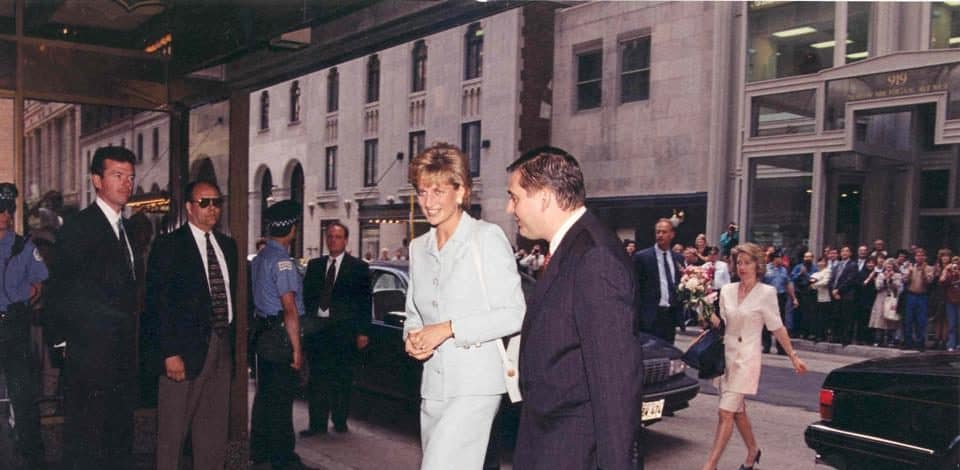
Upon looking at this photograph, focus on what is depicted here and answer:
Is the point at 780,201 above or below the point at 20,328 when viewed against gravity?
above

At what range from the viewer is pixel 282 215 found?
5.61 metres

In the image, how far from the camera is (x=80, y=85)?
5945 millimetres

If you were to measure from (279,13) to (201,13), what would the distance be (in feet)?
2.66

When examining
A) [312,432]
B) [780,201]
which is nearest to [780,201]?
[780,201]

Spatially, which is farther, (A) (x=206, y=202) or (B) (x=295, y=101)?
(B) (x=295, y=101)

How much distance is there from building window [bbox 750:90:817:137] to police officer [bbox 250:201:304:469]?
52.3ft

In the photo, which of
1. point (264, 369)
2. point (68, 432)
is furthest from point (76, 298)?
point (264, 369)

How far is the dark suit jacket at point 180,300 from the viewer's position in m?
4.27

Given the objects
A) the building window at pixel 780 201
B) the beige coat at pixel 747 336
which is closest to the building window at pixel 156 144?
the beige coat at pixel 747 336

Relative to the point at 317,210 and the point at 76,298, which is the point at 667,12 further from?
the point at 76,298

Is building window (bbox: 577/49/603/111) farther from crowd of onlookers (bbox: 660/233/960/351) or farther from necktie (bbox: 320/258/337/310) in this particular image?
necktie (bbox: 320/258/337/310)

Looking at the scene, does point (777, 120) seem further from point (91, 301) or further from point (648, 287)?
point (91, 301)

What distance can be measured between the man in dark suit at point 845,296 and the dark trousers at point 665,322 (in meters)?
7.65

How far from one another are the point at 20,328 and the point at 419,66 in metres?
26.3
